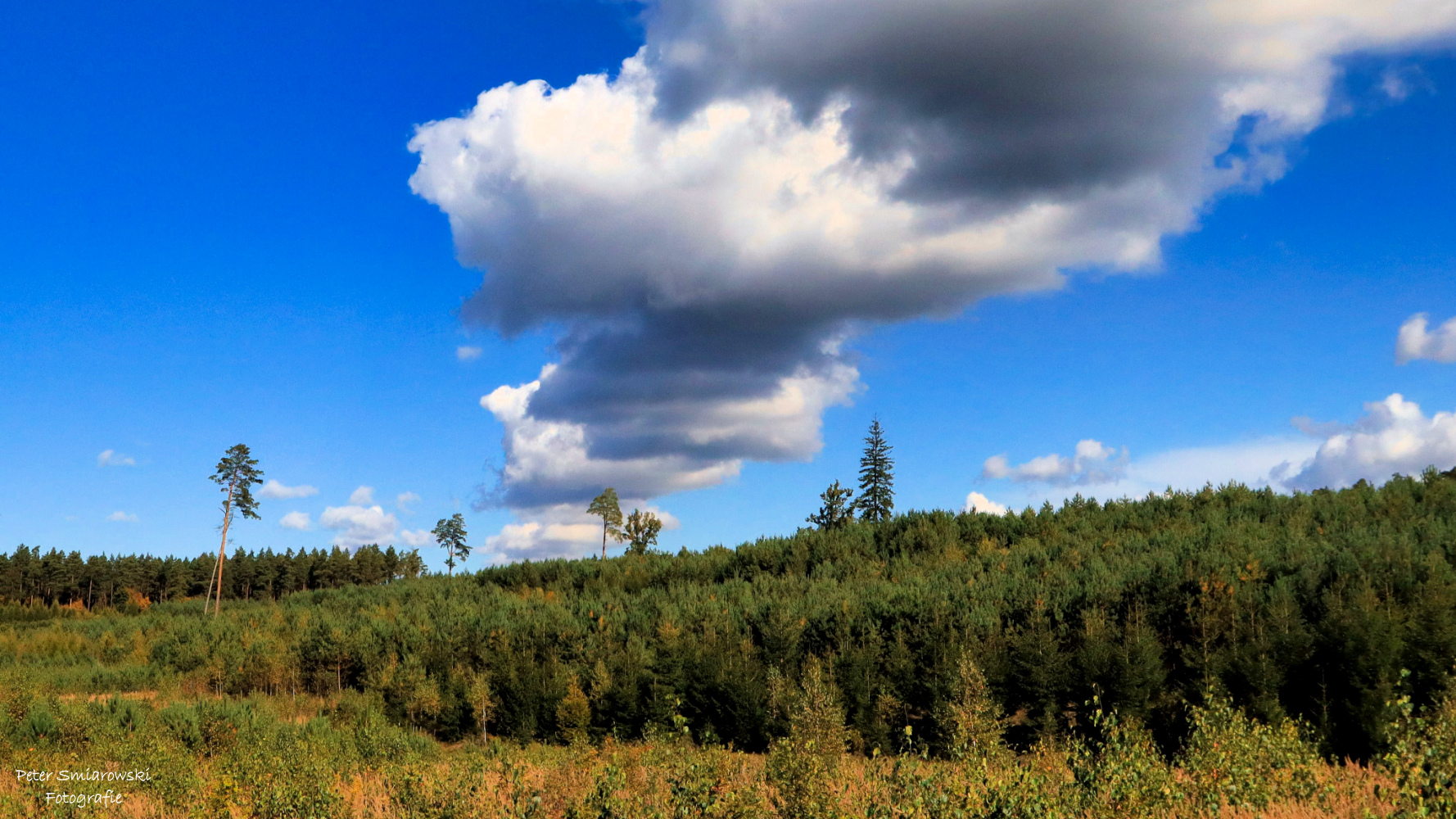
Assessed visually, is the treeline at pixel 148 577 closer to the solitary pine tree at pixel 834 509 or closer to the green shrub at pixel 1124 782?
the solitary pine tree at pixel 834 509

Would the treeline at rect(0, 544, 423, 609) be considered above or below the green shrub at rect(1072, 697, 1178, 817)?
above

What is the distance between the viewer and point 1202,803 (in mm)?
10797

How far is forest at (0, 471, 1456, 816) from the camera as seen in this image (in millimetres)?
23531

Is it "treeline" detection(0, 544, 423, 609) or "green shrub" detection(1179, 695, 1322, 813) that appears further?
"treeline" detection(0, 544, 423, 609)

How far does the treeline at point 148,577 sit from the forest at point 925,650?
45.8 m

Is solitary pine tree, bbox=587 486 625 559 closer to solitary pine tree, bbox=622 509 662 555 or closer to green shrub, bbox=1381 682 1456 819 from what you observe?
solitary pine tree, bbox=622 509 662 555

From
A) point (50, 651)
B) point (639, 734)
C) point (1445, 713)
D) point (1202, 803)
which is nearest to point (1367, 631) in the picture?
point (1445, 713)

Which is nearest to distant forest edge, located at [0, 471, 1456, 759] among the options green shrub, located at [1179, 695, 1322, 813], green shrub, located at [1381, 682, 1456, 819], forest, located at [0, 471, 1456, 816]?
forest, located at [0, 471, 1456, 816]

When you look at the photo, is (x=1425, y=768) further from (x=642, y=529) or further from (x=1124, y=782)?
(x=642, y=529)

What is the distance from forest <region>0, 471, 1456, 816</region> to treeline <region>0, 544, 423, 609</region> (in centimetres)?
4580

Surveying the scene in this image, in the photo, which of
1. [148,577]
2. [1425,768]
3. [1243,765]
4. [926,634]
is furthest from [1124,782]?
[148,577]

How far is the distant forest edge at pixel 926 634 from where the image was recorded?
2683cm

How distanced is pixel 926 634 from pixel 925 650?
659mm

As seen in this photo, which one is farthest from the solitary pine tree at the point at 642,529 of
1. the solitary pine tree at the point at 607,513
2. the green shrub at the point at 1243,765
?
the green shrub at the point at 1243,765
